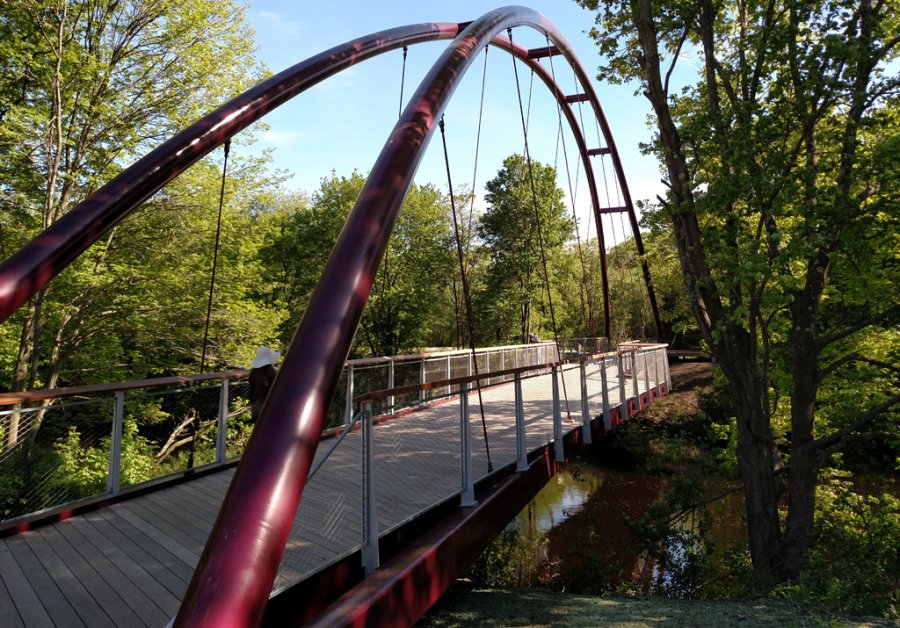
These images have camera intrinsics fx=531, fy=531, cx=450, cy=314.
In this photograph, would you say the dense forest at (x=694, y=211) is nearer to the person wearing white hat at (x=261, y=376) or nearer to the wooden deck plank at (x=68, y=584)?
the person wearing white hat at (x=261, y=376)

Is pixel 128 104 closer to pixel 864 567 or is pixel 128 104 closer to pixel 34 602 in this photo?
pixel 34 602

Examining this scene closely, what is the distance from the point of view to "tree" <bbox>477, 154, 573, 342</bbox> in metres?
30.9

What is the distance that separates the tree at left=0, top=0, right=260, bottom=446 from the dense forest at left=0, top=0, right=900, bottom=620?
5 centimetres

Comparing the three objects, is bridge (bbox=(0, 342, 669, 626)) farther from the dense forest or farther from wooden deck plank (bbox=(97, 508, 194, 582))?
the dense forest

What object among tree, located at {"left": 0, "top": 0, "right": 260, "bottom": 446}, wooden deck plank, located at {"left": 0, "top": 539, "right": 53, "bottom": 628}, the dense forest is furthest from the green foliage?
tree, located at {"left": 0, "top": 0, "right": 260, "bottom": 446}

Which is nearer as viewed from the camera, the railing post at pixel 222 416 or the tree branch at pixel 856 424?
the railing post at pixel 222 416

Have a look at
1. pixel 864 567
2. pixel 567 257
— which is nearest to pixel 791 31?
pixel 864 567

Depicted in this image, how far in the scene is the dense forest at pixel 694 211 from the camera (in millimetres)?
7090

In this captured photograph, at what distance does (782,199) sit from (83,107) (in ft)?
41.3

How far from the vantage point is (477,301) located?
3247 centimetres

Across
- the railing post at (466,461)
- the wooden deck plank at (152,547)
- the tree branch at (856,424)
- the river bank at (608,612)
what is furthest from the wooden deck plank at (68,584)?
the tree branch at (856,424)

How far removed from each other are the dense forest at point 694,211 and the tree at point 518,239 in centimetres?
1435

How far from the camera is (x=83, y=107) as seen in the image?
422 inches

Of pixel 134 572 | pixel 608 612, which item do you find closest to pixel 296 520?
pixel 134 572
